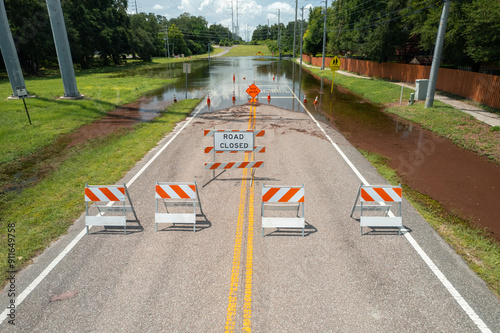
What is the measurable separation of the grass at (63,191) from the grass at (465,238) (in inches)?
354

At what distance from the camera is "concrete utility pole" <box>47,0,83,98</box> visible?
21.7 m

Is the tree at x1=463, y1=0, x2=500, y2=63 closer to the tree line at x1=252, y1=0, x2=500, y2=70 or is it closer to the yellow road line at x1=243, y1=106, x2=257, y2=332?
the tree line at x1=252, y1=0, x2=500, y2=70

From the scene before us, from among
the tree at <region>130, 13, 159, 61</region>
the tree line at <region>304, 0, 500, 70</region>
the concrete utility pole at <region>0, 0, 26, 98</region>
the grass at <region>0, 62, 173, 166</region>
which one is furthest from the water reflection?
the tree at <region>130, 13, 159, 61</region>

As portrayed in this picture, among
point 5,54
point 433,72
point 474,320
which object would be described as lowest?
point 474,320

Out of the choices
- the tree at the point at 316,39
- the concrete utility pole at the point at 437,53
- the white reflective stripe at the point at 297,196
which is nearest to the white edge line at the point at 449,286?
the white reflective stripe at the point at 297,196

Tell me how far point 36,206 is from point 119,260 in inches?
158

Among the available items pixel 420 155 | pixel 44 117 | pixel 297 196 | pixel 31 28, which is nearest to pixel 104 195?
pixel 297 196

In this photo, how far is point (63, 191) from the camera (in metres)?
9.04

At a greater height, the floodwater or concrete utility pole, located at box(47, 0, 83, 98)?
concrete utility pole, located at box(47, 0, 83, 98)

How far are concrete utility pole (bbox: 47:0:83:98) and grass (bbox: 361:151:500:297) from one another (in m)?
25.2

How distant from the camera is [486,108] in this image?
19.1 meters

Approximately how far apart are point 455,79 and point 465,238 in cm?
2292

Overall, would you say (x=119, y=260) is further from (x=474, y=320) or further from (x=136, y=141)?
(x=136, y=141)

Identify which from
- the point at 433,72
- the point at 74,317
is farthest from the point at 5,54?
the point at 433,72
